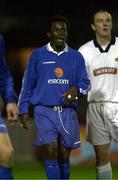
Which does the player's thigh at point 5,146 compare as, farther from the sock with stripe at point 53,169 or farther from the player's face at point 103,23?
the player's face at point 103,23

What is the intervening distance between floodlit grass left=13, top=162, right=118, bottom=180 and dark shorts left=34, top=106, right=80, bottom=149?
95.1 inches

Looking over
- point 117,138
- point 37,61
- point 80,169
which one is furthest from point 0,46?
point 80,169

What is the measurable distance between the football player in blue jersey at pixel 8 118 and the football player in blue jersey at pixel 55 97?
75cm

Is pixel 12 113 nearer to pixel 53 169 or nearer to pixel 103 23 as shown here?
pixel 53 169

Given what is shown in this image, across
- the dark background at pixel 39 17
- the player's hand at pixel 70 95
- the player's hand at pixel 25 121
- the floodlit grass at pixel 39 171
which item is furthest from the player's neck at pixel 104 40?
the dark background at pixel 39 17

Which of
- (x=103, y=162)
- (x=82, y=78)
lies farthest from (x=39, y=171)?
(x=82, y=78)

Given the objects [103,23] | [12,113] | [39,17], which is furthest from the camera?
[39,17]

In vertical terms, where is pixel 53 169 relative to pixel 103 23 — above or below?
below

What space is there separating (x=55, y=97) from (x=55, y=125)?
26 centimetres

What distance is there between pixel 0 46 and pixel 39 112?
100 cm

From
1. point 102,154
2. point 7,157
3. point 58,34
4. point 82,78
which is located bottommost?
point 102,154

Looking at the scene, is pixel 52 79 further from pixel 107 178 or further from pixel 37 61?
pixel 107 178

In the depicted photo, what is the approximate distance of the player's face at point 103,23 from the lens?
727 centimetres

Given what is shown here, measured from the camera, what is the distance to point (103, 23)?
7.27m
